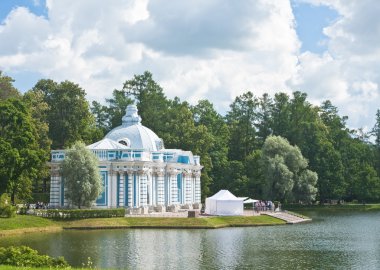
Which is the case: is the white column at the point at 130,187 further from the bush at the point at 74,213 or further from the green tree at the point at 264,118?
the green tree at the point at 264,118

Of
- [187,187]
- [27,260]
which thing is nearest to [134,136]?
[187,187]

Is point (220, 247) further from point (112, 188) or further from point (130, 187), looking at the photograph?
point (112, 188)

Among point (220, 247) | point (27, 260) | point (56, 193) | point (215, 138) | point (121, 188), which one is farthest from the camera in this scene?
point (215, 138)

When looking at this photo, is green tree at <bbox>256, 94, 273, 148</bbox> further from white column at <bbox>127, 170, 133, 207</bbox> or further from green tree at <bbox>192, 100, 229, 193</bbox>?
white column at <bbox>127, 170, 133, 207</bbox>

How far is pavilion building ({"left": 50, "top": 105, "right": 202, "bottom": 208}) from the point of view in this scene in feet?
207

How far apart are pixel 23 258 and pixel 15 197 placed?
150ft

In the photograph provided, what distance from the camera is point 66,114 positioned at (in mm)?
79875

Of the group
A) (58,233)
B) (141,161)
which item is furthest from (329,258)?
(141,161)

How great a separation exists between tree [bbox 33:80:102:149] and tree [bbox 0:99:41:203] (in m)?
20.5

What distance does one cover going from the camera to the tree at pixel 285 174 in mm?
78250

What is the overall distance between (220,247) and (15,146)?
24.6 m

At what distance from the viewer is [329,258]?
3481 centimetres

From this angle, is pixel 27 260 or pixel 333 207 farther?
pixel 333 207

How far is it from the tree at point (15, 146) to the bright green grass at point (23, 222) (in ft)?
11.7
